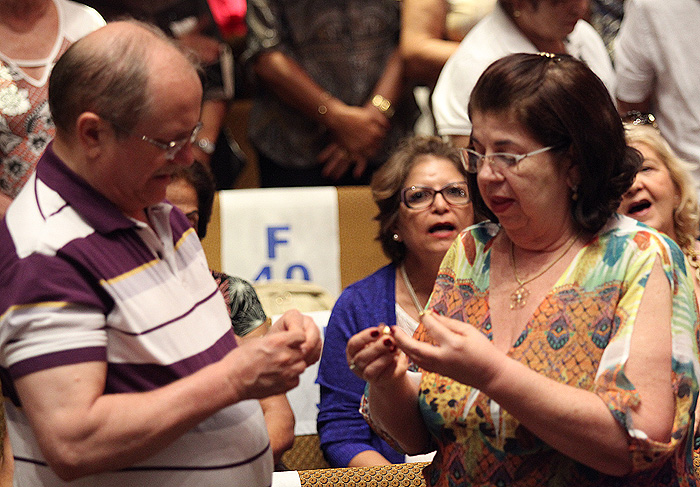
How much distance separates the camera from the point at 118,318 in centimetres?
151

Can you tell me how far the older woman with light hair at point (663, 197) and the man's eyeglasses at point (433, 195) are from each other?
489 mm

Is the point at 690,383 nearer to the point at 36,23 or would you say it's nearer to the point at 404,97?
the point at 36,23

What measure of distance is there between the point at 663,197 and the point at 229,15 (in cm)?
192

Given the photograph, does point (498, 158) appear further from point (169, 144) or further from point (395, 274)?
point (395, 274)

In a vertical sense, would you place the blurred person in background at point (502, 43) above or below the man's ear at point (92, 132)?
below

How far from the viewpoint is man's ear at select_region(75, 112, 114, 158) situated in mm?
1521

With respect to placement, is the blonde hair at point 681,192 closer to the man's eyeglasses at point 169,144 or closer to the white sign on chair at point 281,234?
the white sign on chair at point 281,234

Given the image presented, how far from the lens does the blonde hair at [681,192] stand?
2887 millimetres

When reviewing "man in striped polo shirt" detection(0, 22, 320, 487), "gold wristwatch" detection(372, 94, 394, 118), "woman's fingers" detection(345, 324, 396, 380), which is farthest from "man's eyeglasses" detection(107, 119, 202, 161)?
"gold wristwatch" detection(372, 94, 394, 118)

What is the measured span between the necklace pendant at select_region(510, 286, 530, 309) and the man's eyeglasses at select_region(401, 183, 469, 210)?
113 centimetres

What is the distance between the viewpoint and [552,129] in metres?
1.76

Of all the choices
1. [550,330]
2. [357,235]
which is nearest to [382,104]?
[357,235]

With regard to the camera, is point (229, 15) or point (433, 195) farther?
point (229, 15)

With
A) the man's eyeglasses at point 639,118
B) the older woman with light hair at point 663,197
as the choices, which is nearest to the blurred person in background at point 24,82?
the older woman with light hair at point 663,197
